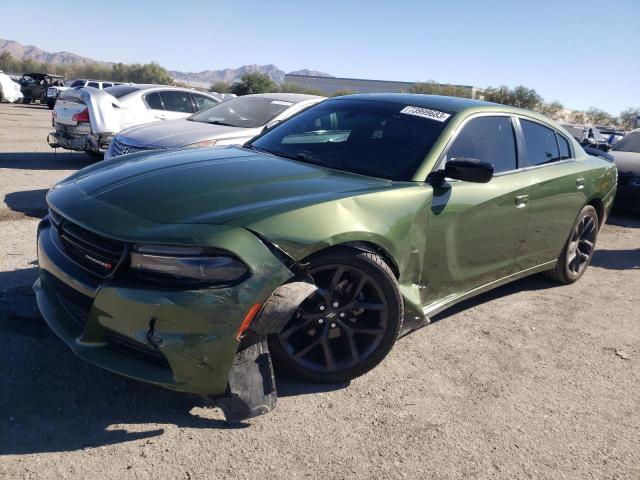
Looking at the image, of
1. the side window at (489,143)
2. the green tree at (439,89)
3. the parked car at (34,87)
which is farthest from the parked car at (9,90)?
the green tree at (439,89)

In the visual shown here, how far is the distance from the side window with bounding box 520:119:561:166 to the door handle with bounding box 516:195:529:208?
41 centimetres

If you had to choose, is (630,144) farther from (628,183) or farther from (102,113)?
(102,113)

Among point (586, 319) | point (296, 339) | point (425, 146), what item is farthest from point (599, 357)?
point (296, 339)

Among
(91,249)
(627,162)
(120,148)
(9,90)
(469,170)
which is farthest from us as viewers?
(9,90)

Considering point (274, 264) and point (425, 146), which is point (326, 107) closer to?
point (425, 146)

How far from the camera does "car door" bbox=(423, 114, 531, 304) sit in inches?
135

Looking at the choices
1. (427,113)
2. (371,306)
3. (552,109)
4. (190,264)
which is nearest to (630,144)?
(427,113)

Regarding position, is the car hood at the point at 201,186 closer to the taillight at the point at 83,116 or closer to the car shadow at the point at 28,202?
the car shadow at the point at 28,202

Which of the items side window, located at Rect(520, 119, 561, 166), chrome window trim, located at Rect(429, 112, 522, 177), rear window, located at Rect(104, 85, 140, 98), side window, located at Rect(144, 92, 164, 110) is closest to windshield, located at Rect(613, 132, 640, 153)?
side window, located at Rect(520, 119, 561, 166)

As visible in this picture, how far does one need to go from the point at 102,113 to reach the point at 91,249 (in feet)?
24.7

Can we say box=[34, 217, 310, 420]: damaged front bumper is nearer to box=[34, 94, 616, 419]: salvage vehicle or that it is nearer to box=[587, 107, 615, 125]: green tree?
box=[34, 94, 616, 419]: salvage vehicle

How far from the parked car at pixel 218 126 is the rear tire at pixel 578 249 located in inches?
138

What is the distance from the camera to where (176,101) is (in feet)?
34.6

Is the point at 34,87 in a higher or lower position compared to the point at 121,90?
lower
